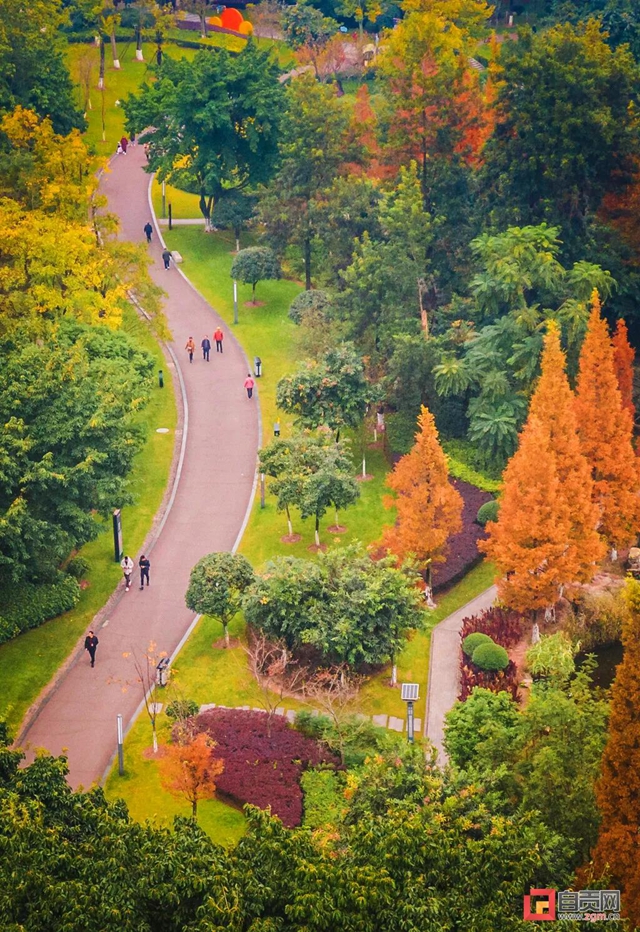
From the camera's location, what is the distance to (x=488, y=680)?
170 ft

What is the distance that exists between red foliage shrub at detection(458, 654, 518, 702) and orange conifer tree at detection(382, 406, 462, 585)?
15.1 ft

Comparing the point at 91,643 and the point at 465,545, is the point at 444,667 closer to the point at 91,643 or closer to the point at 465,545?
the point at 465,545

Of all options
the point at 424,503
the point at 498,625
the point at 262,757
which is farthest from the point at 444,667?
the point at 262,757

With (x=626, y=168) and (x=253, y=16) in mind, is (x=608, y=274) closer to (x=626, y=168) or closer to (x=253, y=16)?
(x=626, y=168)

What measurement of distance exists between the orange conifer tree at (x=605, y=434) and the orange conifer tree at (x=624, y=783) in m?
21.3

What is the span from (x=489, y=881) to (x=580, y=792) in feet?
22.6

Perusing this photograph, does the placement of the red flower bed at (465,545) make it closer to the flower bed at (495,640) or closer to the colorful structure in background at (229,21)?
the flower bed at (495,640)

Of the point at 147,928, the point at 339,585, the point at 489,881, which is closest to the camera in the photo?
the point at 147,928

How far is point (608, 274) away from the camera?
67.1 meters

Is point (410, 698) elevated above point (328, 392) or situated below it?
below

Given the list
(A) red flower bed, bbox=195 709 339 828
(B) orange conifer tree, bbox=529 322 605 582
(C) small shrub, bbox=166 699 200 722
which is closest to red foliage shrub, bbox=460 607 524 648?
(B) orange conifer tree, bbox=529 322 605 582

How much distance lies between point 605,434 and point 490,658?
434 inches

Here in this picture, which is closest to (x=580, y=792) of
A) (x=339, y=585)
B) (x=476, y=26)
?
(x=339, y=585)

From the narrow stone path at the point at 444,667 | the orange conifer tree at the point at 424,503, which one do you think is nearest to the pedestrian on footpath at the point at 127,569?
the orange conifer tree at the point at 424,503
